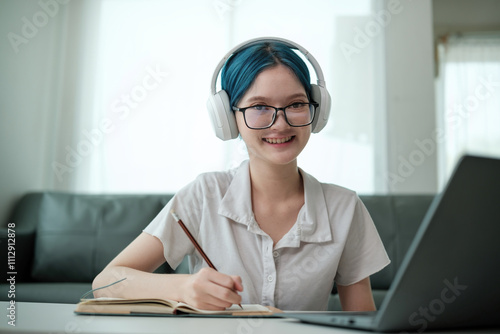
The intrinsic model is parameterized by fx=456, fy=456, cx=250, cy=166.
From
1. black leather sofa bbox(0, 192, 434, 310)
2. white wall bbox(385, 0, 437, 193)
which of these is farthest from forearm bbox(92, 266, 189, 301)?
white wall bbox(385, 0, 437, 193)

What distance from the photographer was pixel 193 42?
10.6 feet

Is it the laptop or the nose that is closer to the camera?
→ the laptop

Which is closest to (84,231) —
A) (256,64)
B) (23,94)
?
(23,94)

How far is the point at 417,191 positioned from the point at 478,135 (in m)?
1.83

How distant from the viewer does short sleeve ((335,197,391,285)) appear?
1.14 meters

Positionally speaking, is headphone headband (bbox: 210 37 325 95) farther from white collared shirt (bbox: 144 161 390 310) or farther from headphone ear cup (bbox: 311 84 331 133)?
white collared shirt (bbox: 144 161 390 310)

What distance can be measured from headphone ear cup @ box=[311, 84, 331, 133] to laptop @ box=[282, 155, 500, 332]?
68 centimetres

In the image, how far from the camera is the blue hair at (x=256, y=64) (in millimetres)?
1145

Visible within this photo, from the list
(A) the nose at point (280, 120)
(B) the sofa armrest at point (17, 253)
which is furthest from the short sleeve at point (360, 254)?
(B) the sofa armrest at point (17, 253)

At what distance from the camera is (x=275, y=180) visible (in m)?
1.22

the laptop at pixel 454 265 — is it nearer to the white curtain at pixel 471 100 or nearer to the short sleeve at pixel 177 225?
the short sleeve at pixel 177 225

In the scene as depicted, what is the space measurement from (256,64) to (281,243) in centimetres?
45

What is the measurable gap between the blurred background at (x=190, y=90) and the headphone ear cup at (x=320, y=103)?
1.85 meters

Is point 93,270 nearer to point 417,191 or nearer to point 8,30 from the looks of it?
point 8,30
